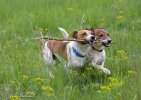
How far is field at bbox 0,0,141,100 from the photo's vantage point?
5824 millimetres

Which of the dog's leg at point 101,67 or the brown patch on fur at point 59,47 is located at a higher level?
the brown patch on fur at point 59,47

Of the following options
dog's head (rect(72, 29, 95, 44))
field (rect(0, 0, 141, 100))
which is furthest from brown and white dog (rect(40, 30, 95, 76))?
field (rect(0, 0, 141, 100))

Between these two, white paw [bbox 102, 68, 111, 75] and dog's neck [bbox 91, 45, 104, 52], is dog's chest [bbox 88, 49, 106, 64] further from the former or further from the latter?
white paw [bbox 102, 68, 111, 75]

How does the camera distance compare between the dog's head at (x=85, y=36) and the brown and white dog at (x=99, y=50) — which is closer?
the dog's head at (x=85, y=36)

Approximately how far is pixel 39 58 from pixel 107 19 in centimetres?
327

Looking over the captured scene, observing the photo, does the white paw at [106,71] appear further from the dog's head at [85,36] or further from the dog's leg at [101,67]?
the dog's head at [85,36]

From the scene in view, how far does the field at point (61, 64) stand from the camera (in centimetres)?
582

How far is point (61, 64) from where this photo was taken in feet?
17.0

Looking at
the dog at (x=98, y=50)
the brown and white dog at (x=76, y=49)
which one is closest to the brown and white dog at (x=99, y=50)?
the dog at (x=98, y=50)

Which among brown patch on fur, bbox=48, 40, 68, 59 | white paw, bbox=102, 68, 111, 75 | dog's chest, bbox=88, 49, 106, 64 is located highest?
brown patch on fur, bbox=48, 40, 68, 59

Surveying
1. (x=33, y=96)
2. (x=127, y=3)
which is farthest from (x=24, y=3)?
(x=33, y=96)

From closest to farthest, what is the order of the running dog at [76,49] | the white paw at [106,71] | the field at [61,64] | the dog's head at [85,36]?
the field at [61,64]
the white paw at [106,71]
the dog's head at [85,36]
the running dog at [76,49]

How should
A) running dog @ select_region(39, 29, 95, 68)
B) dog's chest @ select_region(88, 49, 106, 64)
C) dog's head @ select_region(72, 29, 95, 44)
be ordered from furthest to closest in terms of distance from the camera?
dog's chest @ select_region(88, 49, 106, 64), running dog @ select_region(39, 29, 95, 68), dog's head @ select_region(72, 29, 95, 44)

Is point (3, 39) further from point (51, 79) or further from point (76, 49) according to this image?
point (51, 79)
